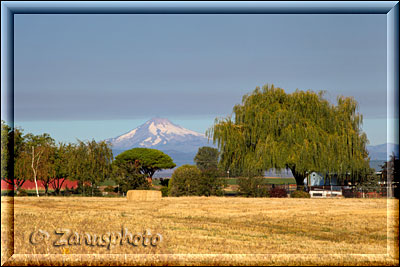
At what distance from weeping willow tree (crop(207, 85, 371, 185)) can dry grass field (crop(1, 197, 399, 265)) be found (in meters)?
12.4

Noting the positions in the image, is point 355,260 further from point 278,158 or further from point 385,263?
point 278,158

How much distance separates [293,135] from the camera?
1176 inches

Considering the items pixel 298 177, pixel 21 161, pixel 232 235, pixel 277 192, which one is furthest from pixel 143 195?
pixel 21 161

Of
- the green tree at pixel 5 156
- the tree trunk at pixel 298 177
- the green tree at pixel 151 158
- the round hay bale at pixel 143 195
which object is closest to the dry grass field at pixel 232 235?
the green tree at pixel 5 156

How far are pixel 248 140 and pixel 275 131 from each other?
6.22 feet

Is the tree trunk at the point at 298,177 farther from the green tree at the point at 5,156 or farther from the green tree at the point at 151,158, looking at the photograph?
the green tree at the point at 151,158

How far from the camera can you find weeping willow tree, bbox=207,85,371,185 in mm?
29750

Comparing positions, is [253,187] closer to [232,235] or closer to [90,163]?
[90,163]

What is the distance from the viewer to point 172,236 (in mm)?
10461

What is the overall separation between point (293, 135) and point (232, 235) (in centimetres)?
1994

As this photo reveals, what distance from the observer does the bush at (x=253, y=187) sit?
28.8 metres

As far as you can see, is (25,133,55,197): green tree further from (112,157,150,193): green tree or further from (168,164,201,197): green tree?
(168,164,201,197): green tree

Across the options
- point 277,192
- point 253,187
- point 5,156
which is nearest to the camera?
point 5,156

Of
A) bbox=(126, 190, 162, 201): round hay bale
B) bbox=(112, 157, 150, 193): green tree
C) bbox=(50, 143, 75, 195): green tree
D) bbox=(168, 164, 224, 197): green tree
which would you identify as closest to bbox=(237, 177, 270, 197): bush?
bbox=(168, 164, 224, 197): green tree
